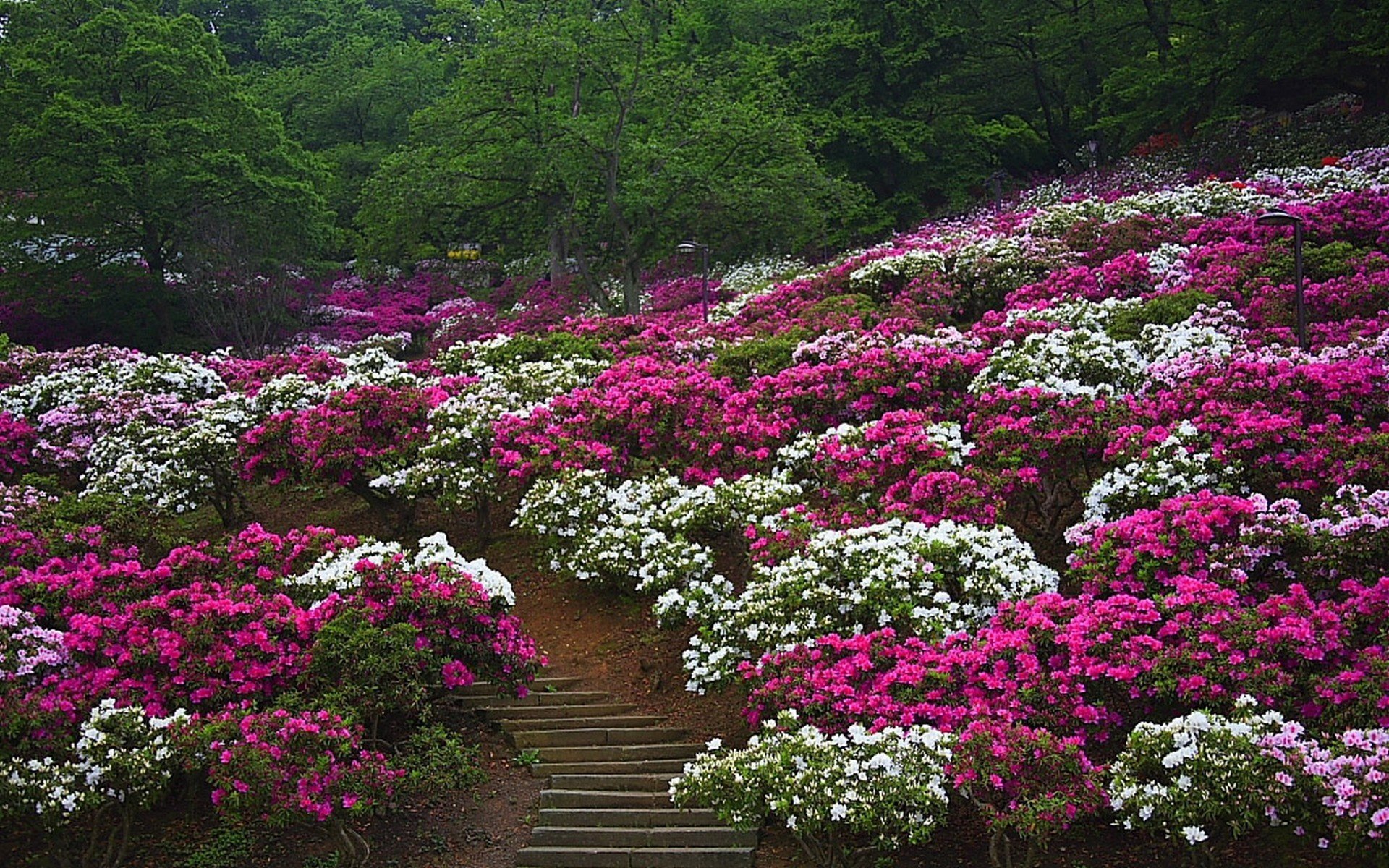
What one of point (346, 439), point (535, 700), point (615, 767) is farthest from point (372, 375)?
point (615, 767)

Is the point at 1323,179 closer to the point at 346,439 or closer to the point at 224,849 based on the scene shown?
the point at 346,439

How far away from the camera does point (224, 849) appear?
6.71 m

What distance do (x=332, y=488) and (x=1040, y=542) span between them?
9.37m

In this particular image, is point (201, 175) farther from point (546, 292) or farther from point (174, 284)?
point (546, 292)

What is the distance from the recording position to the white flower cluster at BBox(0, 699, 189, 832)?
18.8 feet

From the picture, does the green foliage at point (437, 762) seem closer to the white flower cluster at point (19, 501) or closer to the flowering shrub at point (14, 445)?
the white flower cluster at point (19, 501)

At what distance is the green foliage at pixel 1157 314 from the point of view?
11.9 meters

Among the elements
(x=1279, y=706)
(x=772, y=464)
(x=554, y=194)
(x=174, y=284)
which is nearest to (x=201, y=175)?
(x=174, y=284)

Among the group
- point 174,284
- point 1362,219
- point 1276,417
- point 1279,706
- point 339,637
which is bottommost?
point 1279,706

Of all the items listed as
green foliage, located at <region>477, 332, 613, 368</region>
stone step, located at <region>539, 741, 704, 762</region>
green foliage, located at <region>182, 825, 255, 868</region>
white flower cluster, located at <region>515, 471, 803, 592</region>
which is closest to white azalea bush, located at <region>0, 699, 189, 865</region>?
green foliage, located at <region>182, 825, 255, 868</region>

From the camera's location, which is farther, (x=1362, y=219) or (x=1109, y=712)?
(x=1362, y=219)

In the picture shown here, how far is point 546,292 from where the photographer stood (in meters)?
24.4

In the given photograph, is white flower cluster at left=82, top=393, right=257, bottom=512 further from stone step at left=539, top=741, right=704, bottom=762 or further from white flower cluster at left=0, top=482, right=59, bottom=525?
stone step at left=539, top=741, right=704, bottom=762

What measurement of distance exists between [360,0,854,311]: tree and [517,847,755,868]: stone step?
1632cm
